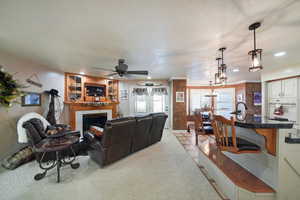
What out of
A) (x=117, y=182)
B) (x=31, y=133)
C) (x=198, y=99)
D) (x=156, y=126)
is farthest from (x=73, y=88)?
(x=198, y=99)

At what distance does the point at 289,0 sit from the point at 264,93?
4.68 meters

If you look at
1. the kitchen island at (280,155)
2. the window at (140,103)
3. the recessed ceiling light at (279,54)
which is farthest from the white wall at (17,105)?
the recessed ceiling light at (279,54)

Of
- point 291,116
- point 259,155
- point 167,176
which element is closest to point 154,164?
point 167,176

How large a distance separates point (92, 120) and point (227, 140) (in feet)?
17.5

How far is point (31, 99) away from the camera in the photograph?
365 cm

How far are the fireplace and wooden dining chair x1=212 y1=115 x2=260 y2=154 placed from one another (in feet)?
16.6

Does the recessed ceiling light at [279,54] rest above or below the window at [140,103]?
above

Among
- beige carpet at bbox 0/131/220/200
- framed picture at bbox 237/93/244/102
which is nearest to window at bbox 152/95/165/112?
beige carpet at bbox 0/131/220/200

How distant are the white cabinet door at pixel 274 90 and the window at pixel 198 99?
397cm

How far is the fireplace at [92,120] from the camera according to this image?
5.32m

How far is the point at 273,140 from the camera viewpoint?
1.55 metres

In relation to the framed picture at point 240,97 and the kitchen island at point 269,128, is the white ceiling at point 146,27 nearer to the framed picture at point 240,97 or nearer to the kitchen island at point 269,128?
A: the kitchen island at point 269,128

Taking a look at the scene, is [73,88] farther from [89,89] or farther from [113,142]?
[113,142]

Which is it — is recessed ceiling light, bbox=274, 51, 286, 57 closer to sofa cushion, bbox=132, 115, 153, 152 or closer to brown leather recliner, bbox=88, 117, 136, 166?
sofa cushion, bbox=132, 115, 153, 152
